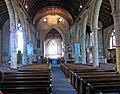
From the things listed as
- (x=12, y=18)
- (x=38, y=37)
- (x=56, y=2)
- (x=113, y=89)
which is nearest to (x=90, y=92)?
(x=113, y=89)

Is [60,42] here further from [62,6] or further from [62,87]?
[62,87]

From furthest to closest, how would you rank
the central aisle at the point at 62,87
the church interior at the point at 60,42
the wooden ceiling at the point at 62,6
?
the wooden ceiling at the point at 62,6, the church interior at the point at 60,42, the central aisle at the point at 62,87

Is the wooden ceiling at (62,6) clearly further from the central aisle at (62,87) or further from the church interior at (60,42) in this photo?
the central aisle at (62,87)

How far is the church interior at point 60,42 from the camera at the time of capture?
9.73 meters

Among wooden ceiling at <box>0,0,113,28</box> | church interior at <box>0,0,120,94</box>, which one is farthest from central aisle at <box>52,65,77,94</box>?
wooden ceiling at <box>0,0,113,28</box>

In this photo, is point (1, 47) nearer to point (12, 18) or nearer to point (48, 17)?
point (48, 17)

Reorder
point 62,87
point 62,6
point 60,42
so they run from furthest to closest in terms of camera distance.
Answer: point 60,42, point 62,6, point 62,87

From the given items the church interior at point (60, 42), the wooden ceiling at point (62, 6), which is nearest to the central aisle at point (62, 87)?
the church interior at point (60, 42)

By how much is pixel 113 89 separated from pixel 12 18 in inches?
481

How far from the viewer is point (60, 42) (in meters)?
45.8

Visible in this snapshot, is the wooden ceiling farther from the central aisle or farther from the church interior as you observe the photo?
the central aisle

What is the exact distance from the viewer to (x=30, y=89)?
560cm

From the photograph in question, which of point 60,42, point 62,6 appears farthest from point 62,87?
point 60,42

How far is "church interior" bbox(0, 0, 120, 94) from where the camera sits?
9.73 metres
